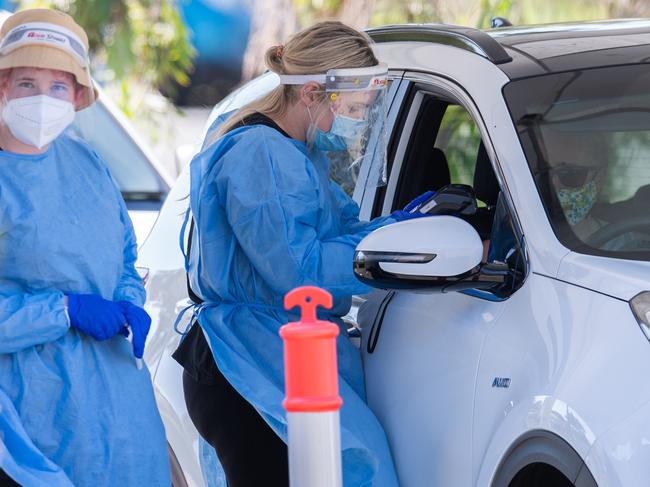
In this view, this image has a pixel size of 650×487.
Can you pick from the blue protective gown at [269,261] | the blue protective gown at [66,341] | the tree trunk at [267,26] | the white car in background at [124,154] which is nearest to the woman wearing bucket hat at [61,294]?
the blue protective gown at [66,341]

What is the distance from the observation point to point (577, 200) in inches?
131

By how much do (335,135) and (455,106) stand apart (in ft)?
2.10

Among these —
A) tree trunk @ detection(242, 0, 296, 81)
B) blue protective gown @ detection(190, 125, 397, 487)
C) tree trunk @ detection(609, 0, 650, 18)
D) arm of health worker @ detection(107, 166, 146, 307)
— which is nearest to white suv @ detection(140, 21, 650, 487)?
blue protective gown @ detection(190, 125, 397, 487)

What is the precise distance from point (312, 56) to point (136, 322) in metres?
0.86

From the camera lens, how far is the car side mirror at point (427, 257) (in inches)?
126

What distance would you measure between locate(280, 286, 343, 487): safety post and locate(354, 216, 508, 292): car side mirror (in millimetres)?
547

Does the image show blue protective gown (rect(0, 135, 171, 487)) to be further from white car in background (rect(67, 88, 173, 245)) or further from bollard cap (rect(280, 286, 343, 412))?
white car in background (rect(67, 88, 173, 245))

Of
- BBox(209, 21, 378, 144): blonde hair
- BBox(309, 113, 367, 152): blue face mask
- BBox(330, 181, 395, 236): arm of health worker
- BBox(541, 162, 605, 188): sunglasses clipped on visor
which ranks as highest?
BBox(209, 21, 378, 144): blonde hair

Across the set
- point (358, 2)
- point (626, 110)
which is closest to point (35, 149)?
point (626, 110)

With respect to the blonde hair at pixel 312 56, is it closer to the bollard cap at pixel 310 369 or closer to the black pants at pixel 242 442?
the black pants at pixel 242 442

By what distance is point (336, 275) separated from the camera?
357cm

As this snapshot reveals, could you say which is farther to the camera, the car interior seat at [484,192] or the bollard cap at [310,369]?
the car interior seat at [484,192]

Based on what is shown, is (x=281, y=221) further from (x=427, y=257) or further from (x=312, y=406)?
(x=312, y=406)

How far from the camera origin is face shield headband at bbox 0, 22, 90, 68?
3.40 m
